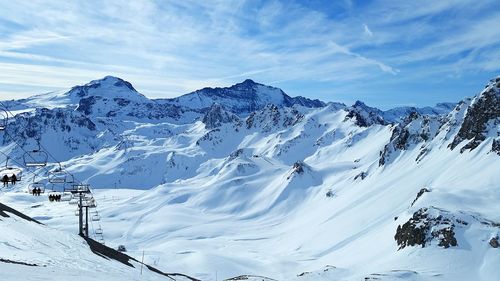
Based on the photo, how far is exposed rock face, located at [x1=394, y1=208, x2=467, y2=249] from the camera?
6116cm

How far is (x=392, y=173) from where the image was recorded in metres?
137

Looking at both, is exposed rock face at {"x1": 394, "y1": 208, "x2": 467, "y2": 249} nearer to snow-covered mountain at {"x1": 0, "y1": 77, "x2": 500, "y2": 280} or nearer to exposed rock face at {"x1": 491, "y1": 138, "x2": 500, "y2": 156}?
snow-covered mountain at {"x1": 0, "y1": 77, "x2": 500, "y2": 280}

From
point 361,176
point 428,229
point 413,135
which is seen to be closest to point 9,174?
point 428,229

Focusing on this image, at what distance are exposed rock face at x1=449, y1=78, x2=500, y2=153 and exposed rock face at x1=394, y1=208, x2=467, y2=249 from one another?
50.0m

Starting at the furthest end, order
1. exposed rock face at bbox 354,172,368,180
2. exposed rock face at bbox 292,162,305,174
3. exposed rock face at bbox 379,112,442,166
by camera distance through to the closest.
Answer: exposed rock face at bbox 292,162,305,174, exposed rock face at bbox 354,172,368,180, exposed rock face at bbox 379,112,442,166

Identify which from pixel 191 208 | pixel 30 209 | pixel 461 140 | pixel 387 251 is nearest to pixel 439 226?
pixel 387 251

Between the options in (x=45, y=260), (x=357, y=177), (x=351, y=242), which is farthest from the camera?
(x=357, y=177)

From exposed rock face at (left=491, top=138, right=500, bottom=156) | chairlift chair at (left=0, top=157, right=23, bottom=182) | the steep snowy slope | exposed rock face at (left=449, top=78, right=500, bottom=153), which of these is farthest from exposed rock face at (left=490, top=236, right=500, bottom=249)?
exposed rock face at (left=449, top=78, right=500, bottom=153)

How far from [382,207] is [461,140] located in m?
31.3

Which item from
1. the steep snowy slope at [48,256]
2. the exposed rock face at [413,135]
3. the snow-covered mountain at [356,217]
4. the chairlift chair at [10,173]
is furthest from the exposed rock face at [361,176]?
the chairlift chair at [10,173]

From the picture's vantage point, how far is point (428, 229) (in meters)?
64.3

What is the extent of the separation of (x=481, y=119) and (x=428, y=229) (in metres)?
65.2

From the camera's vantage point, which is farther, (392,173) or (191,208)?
(191,208)

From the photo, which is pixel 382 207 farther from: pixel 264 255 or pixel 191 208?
pixel 191 208
